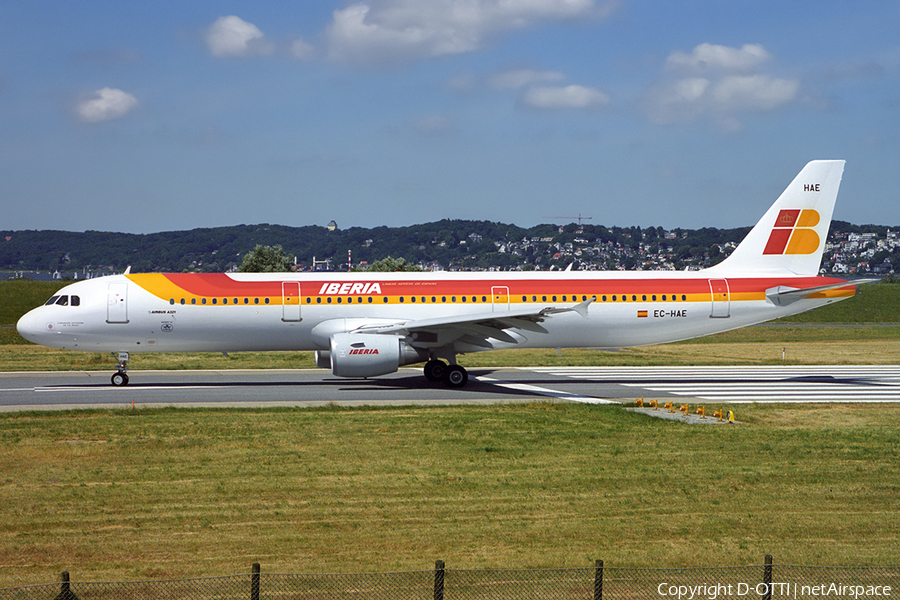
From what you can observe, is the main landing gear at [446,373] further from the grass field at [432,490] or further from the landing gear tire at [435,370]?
the grass field at [432,490]

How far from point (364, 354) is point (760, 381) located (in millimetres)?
16277

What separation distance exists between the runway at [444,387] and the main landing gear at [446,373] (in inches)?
13.5

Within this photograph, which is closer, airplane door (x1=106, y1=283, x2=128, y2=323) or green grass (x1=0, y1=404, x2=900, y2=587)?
green grass (x1=0, y1=404, x2=900, y2=587)

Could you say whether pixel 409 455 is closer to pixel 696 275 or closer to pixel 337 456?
pixel 337 456

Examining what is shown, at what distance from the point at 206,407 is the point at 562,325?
1314 centimetres

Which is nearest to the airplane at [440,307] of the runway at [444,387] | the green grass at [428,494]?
the runway at [444,387]

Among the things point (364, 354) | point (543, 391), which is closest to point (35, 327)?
point (364, 354)

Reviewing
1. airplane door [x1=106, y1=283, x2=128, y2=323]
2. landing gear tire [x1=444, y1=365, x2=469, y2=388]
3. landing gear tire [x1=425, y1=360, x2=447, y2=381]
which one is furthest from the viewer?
landing gear tire [x1=425, y1=360, x2=447, y2=381]

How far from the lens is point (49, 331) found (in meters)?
28.1

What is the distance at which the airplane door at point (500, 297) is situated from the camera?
29502mm

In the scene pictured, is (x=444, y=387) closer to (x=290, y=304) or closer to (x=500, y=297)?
(x=500, y=297)

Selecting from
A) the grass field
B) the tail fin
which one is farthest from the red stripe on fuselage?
the grass field

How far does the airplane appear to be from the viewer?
2817 centimetres

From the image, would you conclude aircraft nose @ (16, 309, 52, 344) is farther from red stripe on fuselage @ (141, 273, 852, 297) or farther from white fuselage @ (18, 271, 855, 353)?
red stripe on fuselage @ (141, 273, 852, 297)
